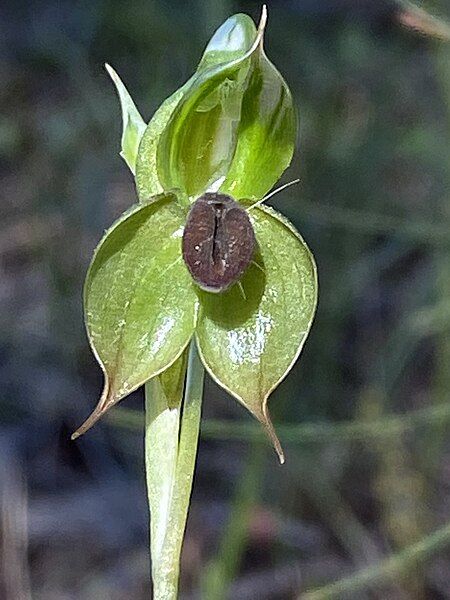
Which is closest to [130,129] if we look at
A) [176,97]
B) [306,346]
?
[176,97]

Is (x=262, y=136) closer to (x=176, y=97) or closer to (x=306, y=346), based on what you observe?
(x=176, y=97)

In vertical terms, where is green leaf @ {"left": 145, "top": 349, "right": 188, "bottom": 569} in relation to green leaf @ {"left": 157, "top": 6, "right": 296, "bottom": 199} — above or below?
below

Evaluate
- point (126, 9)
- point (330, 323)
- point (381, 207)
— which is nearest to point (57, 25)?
point (126, 9)

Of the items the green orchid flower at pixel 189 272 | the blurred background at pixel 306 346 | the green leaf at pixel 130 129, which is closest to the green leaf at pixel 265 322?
the green orchid flower at pixel 189 272

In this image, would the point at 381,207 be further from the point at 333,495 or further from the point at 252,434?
the point at 252,434

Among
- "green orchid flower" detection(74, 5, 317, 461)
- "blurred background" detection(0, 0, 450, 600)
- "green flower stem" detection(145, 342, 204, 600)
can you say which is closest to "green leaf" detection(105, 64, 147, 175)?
"green orchid flower" detection(74, 5, 317, 461)

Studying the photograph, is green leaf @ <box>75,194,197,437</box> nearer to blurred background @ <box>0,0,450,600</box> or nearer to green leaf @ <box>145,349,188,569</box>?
green leaf @ <box>145,349,188,569</box>

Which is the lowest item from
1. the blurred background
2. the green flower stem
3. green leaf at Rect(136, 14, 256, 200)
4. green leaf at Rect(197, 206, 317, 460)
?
the blurred background
